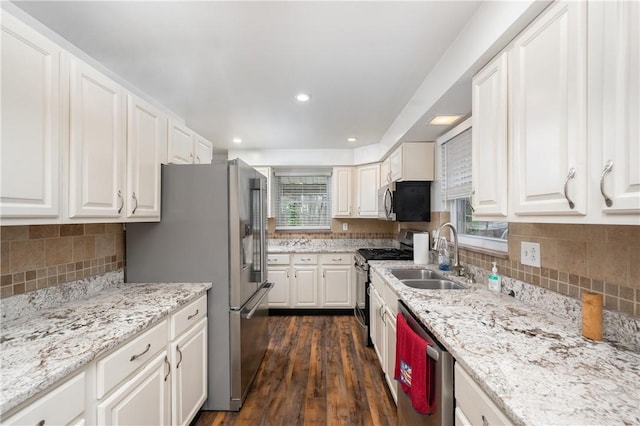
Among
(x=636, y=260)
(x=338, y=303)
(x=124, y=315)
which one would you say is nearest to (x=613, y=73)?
(x=636, y=260)

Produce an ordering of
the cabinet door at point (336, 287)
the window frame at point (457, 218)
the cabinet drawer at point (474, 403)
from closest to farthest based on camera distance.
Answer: the cabinet drawer at point (474, 403)
the window frame at point (457, 218)
the cabinet door at point (336, 287)

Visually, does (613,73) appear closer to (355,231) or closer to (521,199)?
(521,199)

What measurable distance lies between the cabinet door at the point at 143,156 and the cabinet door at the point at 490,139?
1976 millimetres

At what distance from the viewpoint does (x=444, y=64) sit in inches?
66.7

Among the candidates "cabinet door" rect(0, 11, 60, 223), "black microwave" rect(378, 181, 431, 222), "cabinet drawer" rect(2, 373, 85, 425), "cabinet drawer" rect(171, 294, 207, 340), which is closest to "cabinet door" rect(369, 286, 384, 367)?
"black microwave" rect(378, 181, 431, 222)

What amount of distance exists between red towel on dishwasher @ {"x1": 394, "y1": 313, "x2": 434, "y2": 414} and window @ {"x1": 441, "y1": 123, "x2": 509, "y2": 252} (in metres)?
0.96

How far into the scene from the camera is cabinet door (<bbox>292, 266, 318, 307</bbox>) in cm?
394

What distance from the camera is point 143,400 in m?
1.30

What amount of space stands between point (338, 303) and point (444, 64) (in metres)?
3.22

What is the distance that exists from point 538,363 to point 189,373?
1830mm

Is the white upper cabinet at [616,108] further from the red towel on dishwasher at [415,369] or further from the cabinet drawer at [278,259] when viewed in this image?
the cabinet drawer at [278,259]

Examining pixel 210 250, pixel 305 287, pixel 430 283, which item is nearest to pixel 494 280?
pixel 430 283

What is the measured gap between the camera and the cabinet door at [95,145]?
125 centimetres

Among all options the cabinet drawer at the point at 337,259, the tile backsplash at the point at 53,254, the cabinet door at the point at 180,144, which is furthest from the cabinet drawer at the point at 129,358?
the cabinet drawer at the point at 337,259
